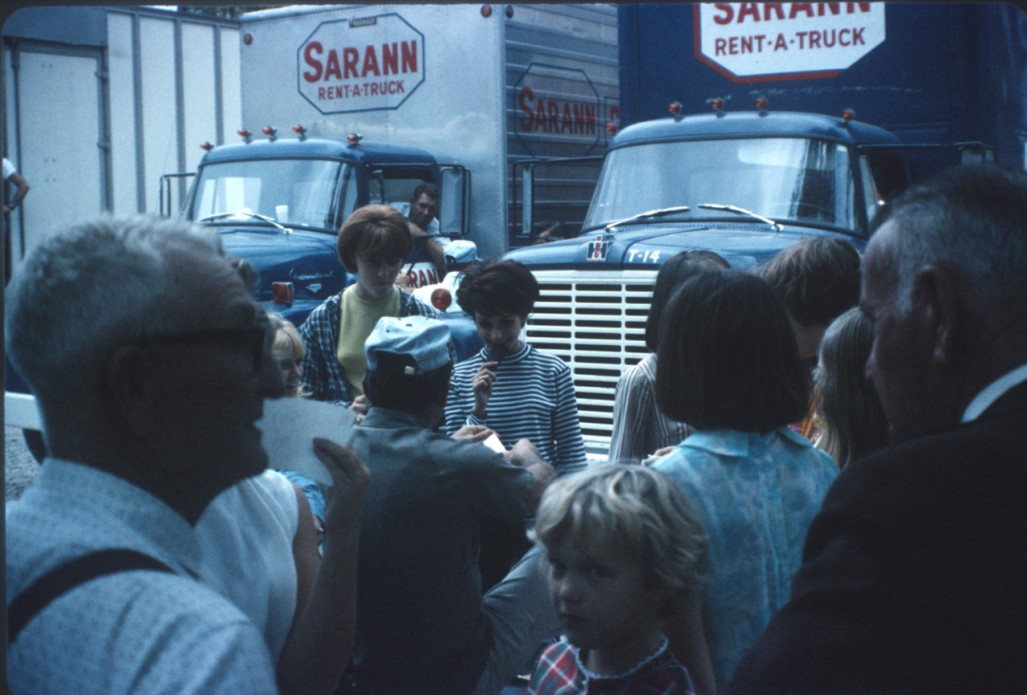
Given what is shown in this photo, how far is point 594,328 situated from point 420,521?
117 inches

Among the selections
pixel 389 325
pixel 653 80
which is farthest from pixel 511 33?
pixel 389 325

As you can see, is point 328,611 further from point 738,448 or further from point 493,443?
point 493,443

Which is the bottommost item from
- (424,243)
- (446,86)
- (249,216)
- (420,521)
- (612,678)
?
(612,678)

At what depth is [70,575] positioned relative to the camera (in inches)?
45.3

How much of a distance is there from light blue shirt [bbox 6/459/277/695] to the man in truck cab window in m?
4.98

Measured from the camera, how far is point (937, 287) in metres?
1.31

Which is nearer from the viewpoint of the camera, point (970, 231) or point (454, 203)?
point (970, 231)

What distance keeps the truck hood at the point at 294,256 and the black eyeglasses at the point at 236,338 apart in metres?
4.77

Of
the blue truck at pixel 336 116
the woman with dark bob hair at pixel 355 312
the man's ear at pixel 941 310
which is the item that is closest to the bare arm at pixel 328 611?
the man's ear at pixel 941 310

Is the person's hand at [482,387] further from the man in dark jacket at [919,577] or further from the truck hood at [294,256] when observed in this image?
the truck hood at [294,256]

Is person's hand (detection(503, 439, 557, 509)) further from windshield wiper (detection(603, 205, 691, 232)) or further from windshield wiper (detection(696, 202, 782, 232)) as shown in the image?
windshield wiper (detection(603, 205, 691, 232))

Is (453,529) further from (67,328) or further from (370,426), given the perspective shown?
(67,328)

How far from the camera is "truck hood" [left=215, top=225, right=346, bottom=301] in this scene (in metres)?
6.36

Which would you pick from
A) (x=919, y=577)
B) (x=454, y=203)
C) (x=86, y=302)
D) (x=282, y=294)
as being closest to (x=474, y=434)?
(x=86, y=302)
